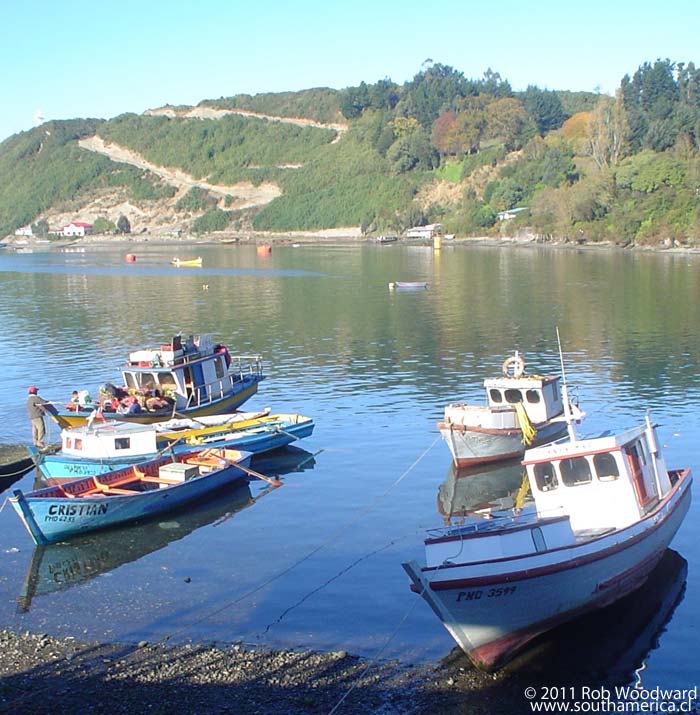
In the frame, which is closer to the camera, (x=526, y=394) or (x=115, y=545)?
(x=115, y=545)

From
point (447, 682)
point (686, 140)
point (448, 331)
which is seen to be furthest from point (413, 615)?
point (686, 140)

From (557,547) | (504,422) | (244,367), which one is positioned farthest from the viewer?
(244,367)

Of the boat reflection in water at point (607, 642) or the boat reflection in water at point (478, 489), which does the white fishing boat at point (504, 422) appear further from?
the boat reflection in water at point (607, 642)

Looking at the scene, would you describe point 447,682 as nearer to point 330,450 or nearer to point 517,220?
point 330,450

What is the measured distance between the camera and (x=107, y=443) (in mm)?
32531

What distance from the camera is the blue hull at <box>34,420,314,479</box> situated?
3134 cm

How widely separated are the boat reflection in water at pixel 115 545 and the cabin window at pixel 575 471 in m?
12.2

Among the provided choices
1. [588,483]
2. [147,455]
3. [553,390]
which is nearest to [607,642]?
[588,483]

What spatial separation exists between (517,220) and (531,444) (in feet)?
505

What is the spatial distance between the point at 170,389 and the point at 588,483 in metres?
22.5

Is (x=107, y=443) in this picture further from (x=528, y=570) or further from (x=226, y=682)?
(x=528, y=570)

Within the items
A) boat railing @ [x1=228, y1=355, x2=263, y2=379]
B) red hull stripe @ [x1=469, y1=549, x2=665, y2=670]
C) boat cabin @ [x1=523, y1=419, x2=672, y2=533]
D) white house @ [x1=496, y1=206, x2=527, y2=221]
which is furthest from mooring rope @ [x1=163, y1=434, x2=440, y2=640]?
white house @ [x1=496, y1=206, x2=527, y2=221]

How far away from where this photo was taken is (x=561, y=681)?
18828 millimetres

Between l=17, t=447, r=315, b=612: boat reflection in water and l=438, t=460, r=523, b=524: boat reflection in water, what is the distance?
6.60m
